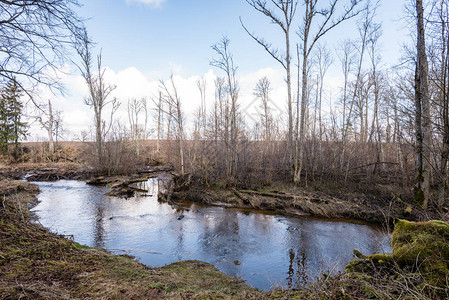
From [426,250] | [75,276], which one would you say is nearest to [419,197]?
[426,250]

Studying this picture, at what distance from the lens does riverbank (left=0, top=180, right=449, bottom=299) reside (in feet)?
8.91

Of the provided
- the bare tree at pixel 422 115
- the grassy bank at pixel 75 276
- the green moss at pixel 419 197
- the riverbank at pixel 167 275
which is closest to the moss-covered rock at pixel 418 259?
the riverbank at pixel 167 275

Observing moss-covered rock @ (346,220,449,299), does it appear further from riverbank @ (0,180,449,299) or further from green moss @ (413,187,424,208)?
green moss @ (413,187,424,208)

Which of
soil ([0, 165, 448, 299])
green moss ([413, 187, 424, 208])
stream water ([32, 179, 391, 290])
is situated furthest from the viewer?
green moss ([413, 187, 424, 208])

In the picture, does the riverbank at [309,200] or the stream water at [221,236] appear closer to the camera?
the stream water at [221,236]

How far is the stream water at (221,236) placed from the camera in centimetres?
658

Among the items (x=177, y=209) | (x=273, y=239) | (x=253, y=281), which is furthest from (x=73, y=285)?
(x=177, y=209)

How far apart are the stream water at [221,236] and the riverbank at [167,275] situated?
1469 mm

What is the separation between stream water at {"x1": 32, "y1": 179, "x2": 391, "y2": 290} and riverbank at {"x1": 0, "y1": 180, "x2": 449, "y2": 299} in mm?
1469

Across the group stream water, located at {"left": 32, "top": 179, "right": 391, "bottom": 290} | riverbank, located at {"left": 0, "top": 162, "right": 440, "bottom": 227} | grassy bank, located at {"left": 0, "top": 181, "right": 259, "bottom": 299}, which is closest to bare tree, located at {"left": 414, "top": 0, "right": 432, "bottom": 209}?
riverbank, located at {"left": 0, "top": 162, "right": 440, "bottom": 227}

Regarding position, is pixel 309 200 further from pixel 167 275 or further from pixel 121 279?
pixel 121 279

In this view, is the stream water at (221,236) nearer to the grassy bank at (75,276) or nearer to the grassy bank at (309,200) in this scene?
the grassy bank at (309,200)

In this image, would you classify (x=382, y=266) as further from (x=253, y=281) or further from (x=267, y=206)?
(x=267, y=206)

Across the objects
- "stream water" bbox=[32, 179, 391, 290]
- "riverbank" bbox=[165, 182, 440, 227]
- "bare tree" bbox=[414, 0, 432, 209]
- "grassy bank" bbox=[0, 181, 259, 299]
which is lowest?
"stream water" bbox=[32, 179, 391, 290]
